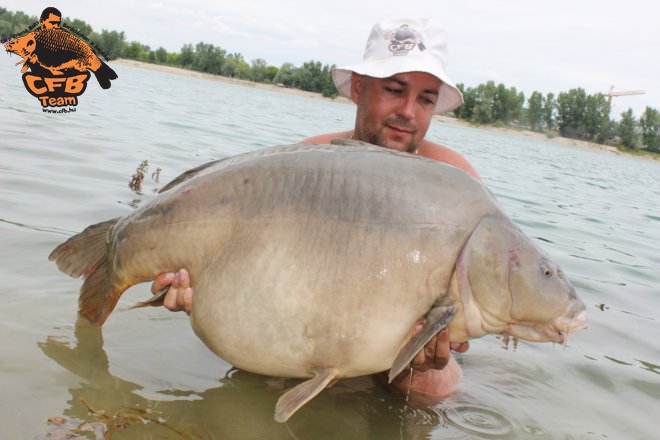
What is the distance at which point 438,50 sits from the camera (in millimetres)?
3711

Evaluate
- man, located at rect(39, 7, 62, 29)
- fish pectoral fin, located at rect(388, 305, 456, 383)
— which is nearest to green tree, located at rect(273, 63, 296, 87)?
man, located at rect(39, 7, 62, 29)

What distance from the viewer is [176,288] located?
2652 mm

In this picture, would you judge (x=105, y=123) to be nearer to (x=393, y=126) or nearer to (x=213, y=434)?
(x=393, y=126)

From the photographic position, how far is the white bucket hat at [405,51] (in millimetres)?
3492

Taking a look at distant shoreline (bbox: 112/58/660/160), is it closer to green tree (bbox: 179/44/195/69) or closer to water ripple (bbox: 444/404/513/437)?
green tree (bbox: 179/44/195/69)

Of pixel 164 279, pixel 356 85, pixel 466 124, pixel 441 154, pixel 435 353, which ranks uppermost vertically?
pixel 466 124

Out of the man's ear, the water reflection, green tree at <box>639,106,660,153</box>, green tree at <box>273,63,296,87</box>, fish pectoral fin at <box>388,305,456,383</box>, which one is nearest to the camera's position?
fish pectoral fin at <box>388,305,456,383</box>

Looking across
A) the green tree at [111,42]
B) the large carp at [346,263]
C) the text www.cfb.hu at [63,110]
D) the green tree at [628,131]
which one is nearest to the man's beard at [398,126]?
the large carp at [346,263]

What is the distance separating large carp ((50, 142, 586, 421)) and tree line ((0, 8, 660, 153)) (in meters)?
76.4

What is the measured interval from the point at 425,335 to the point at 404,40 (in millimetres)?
2011

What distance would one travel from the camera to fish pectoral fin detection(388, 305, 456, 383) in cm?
222

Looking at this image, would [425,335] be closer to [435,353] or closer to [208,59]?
[435,353]

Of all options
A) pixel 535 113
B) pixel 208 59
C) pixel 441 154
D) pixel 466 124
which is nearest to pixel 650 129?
pixel 535 113

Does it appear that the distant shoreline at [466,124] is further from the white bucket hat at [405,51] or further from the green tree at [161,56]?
the white bucket hat at [405,51]
